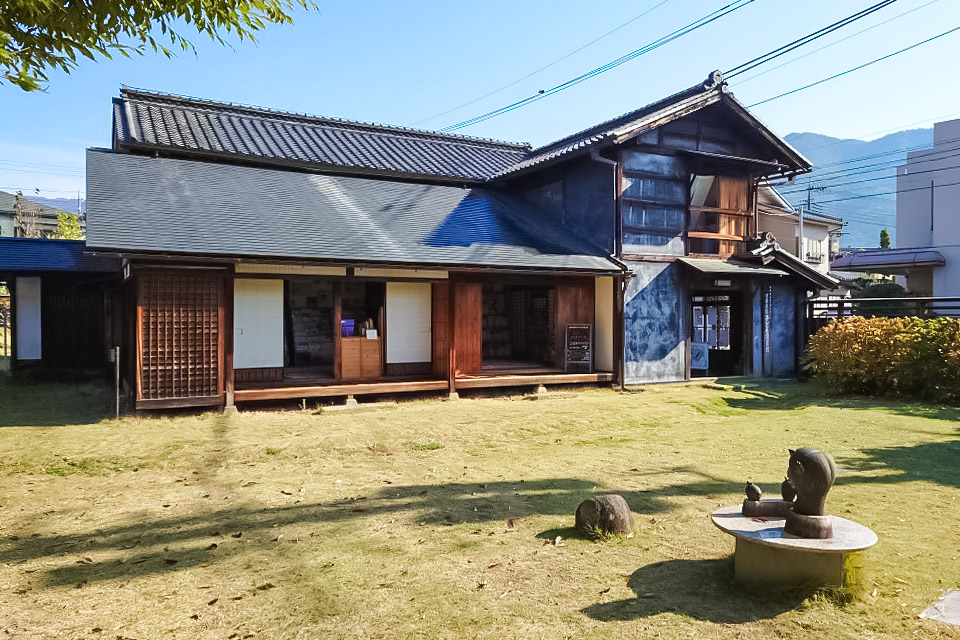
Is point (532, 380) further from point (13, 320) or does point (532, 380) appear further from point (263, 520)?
point (13, 320)

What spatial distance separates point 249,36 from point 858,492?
7477 mm

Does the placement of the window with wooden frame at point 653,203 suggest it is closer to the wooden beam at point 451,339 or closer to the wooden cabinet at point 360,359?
the wooden beam at point 451,339

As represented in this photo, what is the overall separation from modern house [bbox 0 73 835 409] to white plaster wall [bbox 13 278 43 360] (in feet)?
5.90

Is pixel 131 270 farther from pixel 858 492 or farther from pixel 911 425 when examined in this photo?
pixel 911 425

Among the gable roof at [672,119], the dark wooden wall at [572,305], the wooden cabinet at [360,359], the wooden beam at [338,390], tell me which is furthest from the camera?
the dark wooden wall at [572,305]

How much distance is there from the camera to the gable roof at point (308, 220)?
34.4 feet

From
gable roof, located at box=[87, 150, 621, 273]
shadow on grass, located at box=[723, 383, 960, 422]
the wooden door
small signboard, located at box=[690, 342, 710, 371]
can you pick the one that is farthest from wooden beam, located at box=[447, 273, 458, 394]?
small signboard, located at box=[690, 342, 710, 371]

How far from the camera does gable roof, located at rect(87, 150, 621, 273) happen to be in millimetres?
10500

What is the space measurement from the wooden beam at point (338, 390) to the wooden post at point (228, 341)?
6.3 inches

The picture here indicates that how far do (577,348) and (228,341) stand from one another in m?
7.46

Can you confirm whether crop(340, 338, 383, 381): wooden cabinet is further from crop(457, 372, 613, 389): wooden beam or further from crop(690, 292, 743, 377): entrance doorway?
crop(690, 292, 743, 377): entrance doorway

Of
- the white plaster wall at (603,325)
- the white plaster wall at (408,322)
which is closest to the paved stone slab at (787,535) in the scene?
the white plaster wall at (408,322)

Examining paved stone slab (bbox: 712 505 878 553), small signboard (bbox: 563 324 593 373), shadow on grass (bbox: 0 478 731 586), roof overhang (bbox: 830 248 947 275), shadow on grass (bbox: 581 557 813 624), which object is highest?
roof overhang (bbox: 830 248 947 275)

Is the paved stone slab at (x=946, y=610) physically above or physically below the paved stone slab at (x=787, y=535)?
below
